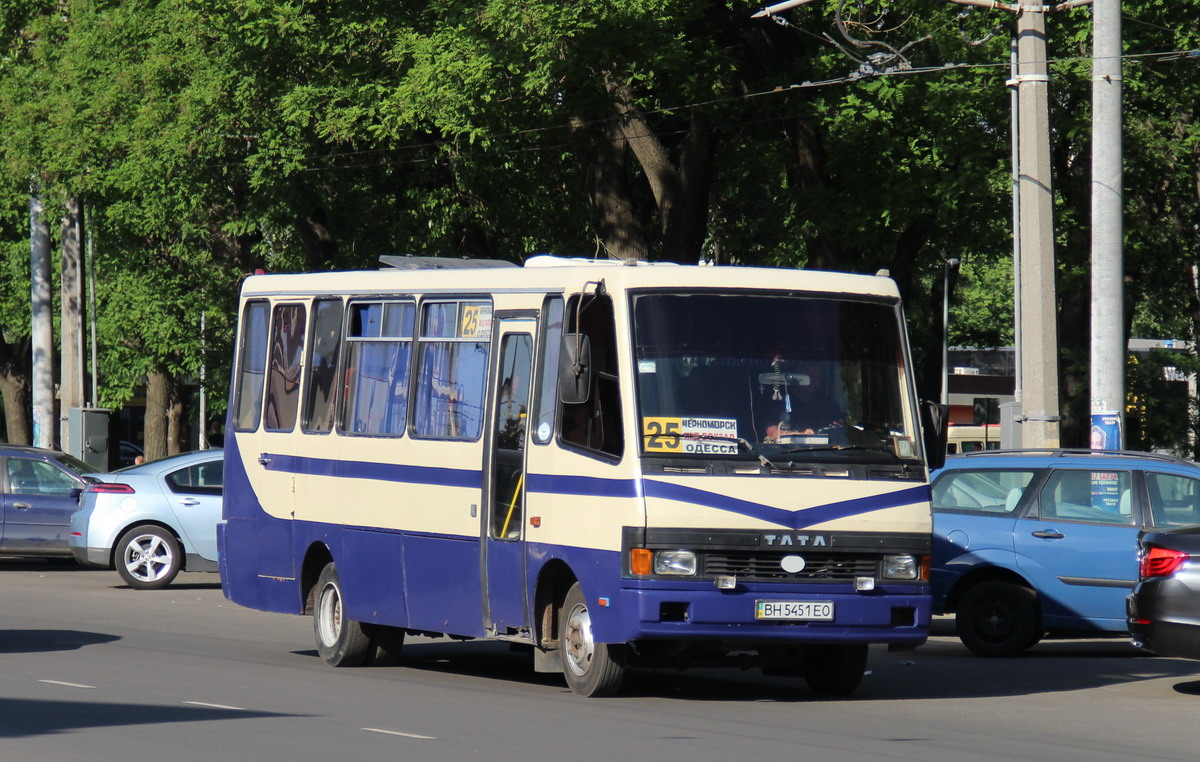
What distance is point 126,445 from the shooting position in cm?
6506

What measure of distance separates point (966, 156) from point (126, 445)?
147 feet

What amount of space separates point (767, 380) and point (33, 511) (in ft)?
47.5

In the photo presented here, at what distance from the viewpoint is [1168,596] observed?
39.0ft

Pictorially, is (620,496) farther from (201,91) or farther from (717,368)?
(201,91)

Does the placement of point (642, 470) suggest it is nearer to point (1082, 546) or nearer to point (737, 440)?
point (737, 440)

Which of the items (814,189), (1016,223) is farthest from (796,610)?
(814,189)

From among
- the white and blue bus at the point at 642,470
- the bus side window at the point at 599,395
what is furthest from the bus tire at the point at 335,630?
the bus side window at the point at 599,395

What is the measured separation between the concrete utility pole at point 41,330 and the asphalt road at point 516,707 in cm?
2150

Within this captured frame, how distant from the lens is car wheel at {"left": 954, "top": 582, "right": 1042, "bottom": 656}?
48.5 ft

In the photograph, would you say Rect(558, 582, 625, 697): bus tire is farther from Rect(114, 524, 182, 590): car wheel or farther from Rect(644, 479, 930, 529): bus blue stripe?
Rect(114, 524, 182, 590): car wheel

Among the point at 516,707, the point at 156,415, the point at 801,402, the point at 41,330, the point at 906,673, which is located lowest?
the point at 906,673

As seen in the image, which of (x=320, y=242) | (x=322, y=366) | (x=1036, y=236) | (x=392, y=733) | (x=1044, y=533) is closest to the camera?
(x=392, y=733)

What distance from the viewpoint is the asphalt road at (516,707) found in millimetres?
9117

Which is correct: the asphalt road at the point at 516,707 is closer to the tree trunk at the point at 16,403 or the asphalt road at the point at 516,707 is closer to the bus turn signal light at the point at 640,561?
the bus turn signal light at the point at 640,561
